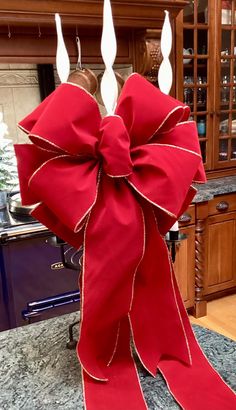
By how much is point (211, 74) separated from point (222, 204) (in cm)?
86

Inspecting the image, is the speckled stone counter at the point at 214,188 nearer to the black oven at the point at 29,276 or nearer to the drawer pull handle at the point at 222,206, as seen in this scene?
the drawer pull handle at the point at 222,206

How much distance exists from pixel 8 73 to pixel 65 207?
75.0 inches

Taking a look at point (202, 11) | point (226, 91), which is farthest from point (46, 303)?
point (202, 11)

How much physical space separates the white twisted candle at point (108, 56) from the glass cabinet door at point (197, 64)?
1.94 m

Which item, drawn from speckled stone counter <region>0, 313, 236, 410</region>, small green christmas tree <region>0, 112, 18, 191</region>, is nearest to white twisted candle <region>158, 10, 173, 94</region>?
speckled stone counter <region>0, 313, 236, 410</region>

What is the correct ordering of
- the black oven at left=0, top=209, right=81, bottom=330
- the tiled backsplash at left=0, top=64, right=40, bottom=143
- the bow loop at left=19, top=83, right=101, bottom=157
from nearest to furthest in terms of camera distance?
the bow loop at left=19, top=83, right=101, bottom=157 → the black oven at left=0, top=209, right=81, bottom=330 → the tiled backsplash at left=0, top=64, right=40, bottom=143

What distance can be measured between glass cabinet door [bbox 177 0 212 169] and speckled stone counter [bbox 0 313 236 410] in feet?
6.38

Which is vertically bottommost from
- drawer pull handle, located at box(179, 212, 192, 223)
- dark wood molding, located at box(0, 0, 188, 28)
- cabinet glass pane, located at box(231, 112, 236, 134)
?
drawer pull handle, located at box(179, 212, 192, 223)

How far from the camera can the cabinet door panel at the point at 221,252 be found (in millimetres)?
2631

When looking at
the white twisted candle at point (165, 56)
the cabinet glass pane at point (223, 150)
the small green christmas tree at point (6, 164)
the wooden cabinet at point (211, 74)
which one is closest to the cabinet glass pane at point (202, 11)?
the wooden cabinet at point (211, 74)

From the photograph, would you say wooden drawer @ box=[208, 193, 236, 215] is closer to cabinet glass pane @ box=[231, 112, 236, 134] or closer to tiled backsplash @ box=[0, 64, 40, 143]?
cabinet glass pane @ box=[231, 112, 236, 134]

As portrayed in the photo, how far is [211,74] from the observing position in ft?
8.41

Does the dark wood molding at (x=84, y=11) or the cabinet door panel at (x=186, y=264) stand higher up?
the dark wood molding at (x=84, y=11)

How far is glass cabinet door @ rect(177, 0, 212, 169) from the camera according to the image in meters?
2.42
